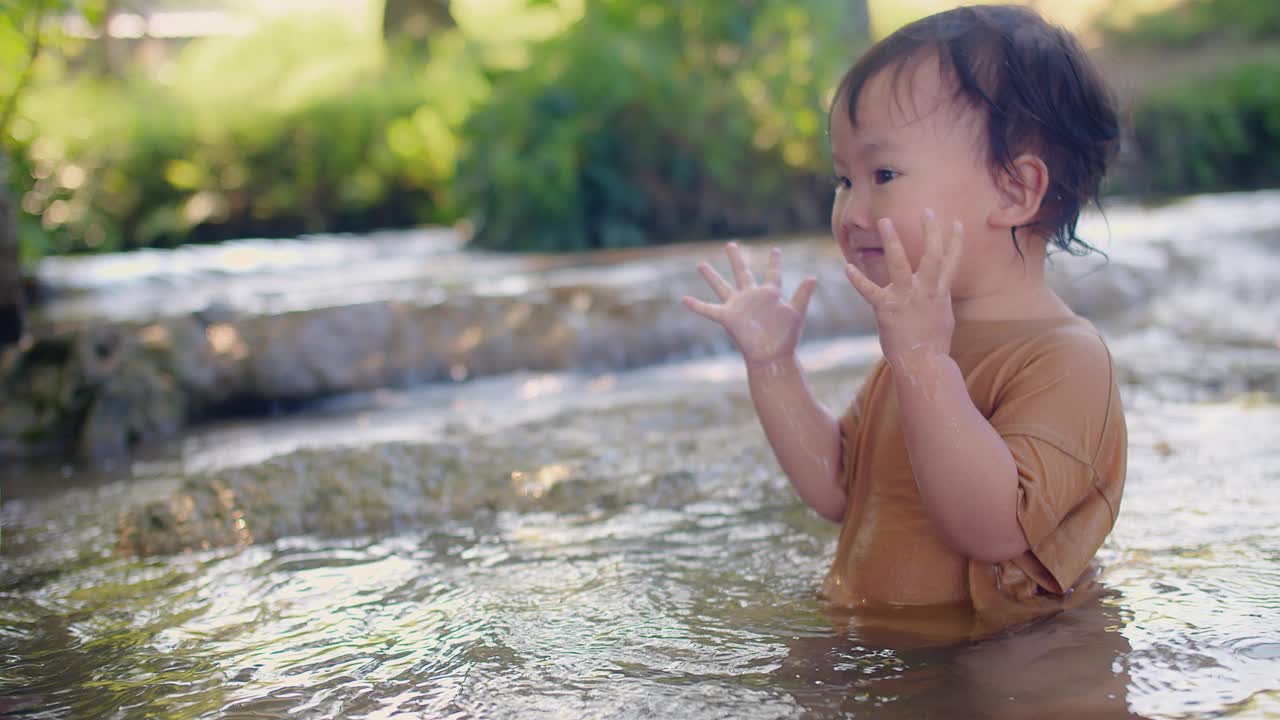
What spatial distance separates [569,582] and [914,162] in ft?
3.63

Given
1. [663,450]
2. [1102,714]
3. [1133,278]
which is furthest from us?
[1133,278]

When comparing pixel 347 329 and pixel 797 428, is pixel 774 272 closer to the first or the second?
pixel 797 428

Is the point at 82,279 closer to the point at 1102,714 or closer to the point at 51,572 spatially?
the point at 51,572

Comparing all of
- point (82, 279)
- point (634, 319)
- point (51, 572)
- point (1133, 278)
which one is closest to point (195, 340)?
point (634, 319)

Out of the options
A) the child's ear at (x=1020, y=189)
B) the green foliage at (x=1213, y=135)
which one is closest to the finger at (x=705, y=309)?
the child's ear at (x=1020, y=189)

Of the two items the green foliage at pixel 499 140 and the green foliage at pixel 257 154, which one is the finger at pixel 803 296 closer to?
the green foliage at pixel 499 140

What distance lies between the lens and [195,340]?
4941 mm

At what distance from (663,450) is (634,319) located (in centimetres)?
205

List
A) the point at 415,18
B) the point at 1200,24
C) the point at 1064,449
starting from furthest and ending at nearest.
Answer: the point at 1200,24, the point at 415,18, the point at 1064,449

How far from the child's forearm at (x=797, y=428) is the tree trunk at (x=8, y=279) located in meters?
3.68

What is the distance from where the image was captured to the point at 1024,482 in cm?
195

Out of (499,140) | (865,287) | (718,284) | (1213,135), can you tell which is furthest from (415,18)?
(865,287)

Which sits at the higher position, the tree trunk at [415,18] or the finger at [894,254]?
the tree trunk at [415,18]

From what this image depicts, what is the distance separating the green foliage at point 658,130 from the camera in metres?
8.93
